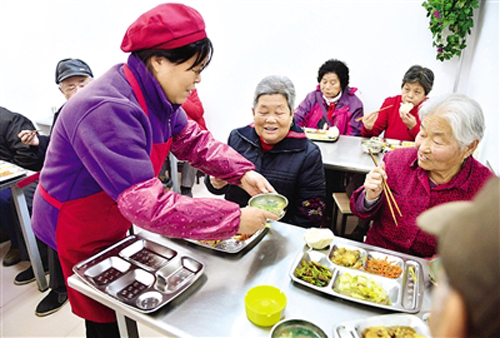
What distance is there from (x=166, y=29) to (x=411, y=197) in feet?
5.18

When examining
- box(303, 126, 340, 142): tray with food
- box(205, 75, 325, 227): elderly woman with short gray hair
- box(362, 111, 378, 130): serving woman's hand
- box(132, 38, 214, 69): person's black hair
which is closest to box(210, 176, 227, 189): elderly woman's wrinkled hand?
box(205, 75, 325, 227): elderly woman with short gray hair

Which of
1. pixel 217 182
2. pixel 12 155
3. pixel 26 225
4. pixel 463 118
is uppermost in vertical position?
pixel 463 118

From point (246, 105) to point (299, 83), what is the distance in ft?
3.33

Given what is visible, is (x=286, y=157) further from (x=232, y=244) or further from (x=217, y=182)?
(x=232, y=244)

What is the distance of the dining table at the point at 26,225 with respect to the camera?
279 cm

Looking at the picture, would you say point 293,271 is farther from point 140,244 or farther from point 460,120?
point 460,120

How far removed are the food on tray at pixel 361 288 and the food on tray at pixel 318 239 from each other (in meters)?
0.20

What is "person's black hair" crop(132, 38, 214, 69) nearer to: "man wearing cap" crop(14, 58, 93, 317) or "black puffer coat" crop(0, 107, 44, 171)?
"man wearing cap" crop(14, 58, 93, 317)

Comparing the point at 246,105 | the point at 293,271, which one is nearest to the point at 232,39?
the point at 246,105

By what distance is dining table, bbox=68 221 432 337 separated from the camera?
1.22m

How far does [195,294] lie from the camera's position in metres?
1.37

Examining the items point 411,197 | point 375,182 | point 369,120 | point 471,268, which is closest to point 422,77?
point 369,120

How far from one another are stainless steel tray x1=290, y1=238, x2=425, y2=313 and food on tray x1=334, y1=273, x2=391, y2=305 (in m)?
0.02

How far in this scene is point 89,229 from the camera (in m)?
1.53
